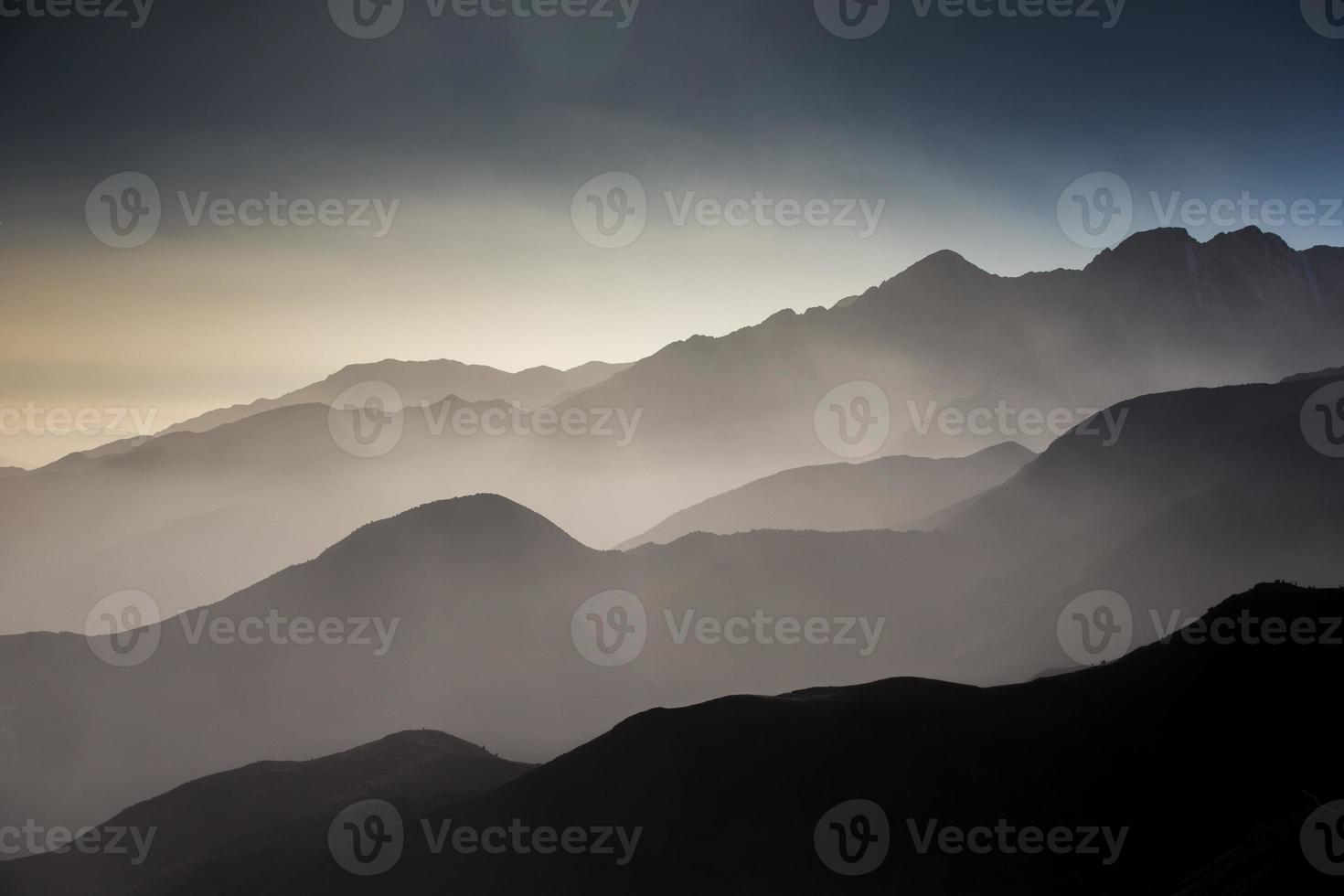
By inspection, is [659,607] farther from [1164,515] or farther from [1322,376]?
[1322,376]

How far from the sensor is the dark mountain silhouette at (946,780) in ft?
154

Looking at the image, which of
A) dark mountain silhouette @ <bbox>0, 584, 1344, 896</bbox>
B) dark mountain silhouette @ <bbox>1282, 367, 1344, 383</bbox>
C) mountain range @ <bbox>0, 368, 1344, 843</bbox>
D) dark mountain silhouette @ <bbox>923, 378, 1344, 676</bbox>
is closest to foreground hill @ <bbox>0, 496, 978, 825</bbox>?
mountain range @ <bbox>0, 368, 1344, 843</bbox>

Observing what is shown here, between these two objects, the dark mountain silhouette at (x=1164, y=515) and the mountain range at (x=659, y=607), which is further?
the mountain range at (x=659, y=607)

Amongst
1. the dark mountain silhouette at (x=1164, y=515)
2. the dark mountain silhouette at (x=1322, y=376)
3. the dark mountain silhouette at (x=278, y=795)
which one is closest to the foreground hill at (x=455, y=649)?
the dark mountain silhouette at (x=1164, y=515)

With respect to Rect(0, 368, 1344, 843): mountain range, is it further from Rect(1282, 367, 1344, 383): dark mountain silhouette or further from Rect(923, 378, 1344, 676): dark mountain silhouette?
Rect(1282, 367, 1344, 383): dark mountain silhouette

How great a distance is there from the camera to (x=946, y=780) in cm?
5216

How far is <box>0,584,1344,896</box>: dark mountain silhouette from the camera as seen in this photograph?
46.8 meters

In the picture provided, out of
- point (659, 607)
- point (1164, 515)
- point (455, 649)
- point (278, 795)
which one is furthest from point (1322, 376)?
point (278, 795)

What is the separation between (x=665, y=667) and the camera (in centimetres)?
14988

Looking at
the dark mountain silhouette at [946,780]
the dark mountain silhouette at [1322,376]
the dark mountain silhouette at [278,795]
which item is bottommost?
the dark mountain silhouette at [278,795]

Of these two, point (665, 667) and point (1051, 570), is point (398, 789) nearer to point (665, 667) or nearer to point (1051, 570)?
point (665, 667)

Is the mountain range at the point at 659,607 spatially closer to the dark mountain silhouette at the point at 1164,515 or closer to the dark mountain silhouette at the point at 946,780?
the dark mountain silhouette at the point at 1164,515

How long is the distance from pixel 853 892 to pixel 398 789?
48997 millimetres

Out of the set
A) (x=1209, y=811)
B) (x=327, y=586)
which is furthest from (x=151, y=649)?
(x=1209, y=811)
